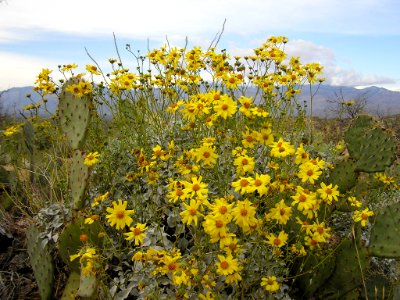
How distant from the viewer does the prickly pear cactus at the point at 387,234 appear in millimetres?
2645

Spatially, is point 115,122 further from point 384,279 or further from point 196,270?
point 384,279

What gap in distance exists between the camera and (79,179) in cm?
300

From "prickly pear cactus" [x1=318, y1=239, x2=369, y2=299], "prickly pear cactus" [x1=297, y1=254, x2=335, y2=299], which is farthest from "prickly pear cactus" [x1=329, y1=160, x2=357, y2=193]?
"prickly pear cactus" [x1=297, y1=254, x2=335, y2=299]

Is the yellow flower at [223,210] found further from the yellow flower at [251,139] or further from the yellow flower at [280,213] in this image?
the yellow flower at [251,139]

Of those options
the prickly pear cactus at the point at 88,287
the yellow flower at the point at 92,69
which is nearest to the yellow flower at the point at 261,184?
the prickly pear cactus at the point at 88,287

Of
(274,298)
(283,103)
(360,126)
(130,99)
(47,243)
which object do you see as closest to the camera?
(274,298)

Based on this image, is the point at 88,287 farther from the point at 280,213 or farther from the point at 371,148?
the point at 371,148

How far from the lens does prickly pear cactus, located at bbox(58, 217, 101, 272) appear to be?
114 inches

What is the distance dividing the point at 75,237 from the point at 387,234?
85.3 inches

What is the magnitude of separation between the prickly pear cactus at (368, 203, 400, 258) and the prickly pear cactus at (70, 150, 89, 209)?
202 centimetres

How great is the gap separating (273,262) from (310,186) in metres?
0.65

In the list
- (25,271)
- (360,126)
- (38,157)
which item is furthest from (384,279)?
(38,157)

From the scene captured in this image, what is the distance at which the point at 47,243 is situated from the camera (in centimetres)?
336

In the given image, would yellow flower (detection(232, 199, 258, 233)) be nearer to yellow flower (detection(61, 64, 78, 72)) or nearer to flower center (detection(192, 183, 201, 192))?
flower center (detection(192, 183, 201, 192))
